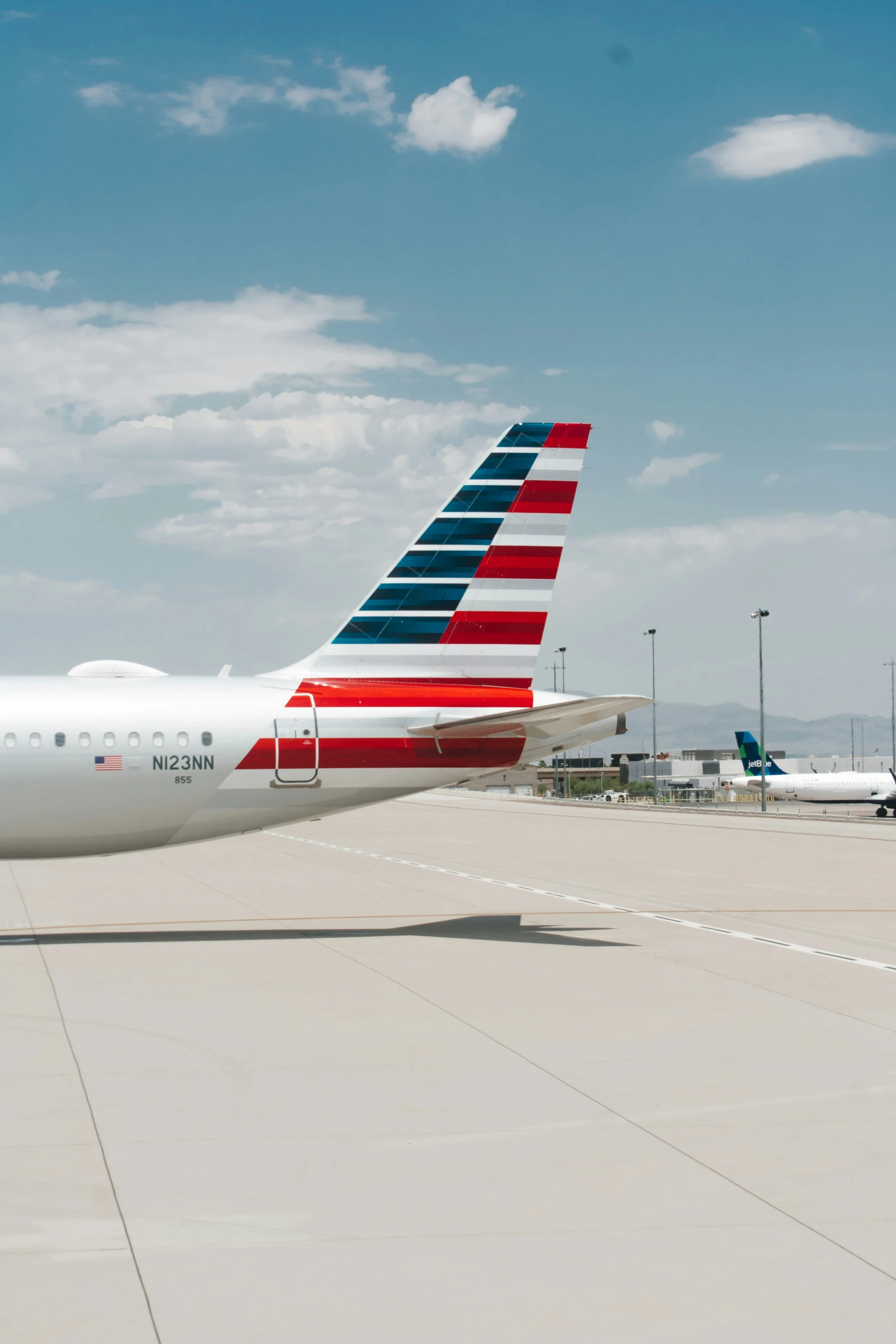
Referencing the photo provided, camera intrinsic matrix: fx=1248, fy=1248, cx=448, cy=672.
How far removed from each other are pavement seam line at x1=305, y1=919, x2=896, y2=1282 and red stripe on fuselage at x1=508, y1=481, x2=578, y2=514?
10.4 metres

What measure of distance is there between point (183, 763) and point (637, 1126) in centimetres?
1373

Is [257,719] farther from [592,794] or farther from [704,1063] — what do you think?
[592,794]

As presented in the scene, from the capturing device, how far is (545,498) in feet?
81.7

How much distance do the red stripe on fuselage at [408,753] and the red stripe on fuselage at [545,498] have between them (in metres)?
4.78

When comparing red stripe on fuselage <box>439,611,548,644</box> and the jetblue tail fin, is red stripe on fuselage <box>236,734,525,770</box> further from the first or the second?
the jetblue tail fin

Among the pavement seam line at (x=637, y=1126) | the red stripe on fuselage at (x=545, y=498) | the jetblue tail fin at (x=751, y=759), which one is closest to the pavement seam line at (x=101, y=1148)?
the pavement seam line at (x=637, y=1126)

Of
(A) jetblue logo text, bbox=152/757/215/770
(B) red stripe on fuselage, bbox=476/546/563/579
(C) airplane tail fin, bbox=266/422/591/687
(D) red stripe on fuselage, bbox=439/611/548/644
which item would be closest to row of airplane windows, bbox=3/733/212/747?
(A) jetblue logo text, bbox=152/757/215/770

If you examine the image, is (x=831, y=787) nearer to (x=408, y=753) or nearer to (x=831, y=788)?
(x=831, y=788)

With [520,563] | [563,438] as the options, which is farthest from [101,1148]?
[563,438]

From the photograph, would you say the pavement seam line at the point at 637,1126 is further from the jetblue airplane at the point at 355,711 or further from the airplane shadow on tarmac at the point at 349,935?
the jetblue airplane at the point at 355,711

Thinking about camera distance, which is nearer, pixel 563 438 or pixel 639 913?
pixel 563 438

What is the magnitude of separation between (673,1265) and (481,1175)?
1.95 m

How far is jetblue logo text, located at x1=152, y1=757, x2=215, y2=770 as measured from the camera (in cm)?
2209

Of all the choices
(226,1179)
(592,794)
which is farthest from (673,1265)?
(592,794)
